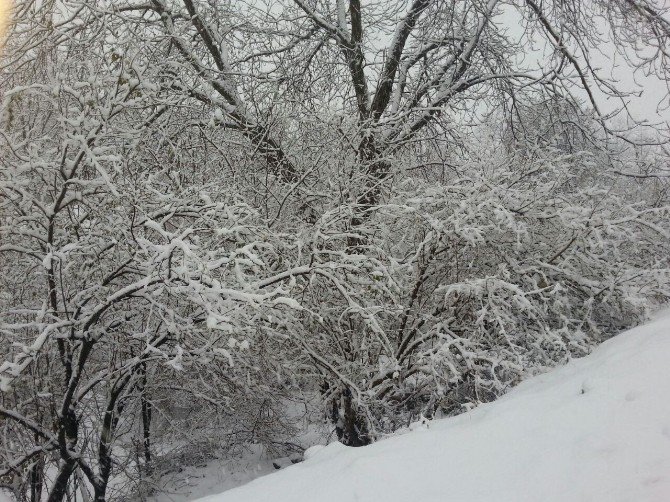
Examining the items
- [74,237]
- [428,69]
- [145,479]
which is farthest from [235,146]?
[145,479]

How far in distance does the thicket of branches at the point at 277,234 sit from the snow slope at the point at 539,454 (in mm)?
879

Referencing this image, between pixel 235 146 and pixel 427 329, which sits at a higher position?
pixel 235 146

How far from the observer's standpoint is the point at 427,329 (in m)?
5.15

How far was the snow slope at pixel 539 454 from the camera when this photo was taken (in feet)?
5.81

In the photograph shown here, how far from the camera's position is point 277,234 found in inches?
173

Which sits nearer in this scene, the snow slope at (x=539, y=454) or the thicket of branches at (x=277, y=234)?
the snow slope at (x=539, y=454)

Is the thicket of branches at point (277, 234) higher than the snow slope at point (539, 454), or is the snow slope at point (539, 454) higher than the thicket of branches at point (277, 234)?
the thicket of branches at point (277, 234)

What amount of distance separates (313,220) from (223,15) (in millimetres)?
3406

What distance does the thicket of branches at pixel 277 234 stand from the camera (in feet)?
11.9

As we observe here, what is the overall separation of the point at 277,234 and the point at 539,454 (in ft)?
9.62

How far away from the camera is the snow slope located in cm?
177

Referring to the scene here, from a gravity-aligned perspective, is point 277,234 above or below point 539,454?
above

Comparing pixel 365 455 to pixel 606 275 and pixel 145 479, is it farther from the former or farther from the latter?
pixel 145 479

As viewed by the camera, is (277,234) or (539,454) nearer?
(539,454)
